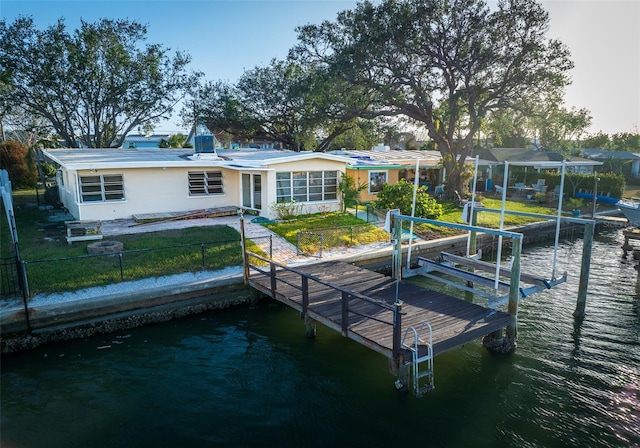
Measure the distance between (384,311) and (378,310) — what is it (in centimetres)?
13

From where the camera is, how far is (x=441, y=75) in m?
24.1

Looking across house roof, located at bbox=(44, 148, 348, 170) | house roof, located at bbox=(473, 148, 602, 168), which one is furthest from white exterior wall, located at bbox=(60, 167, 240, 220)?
house roof, located at bbox=(473, 148, 602, 168)

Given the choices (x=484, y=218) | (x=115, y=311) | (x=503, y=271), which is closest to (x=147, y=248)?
(x=115, y=311)

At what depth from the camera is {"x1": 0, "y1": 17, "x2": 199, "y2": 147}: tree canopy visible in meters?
26.2

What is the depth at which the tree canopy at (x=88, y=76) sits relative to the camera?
2623 cm

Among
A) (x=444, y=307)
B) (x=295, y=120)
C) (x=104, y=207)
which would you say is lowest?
(x=444, y=307)

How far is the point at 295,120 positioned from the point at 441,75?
13282 millimetres

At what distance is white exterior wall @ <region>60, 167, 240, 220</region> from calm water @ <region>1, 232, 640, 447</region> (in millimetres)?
9084

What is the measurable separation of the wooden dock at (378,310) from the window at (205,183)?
353 inches

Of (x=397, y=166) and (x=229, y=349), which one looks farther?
(x=397, y=166)

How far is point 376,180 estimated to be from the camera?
82.4 feet

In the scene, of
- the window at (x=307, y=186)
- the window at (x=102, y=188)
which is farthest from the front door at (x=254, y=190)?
the window at (x=102, y=188)

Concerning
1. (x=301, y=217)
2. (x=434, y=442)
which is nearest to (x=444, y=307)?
(x=434, y=442)

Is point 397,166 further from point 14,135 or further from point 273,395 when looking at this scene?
point 14,135
